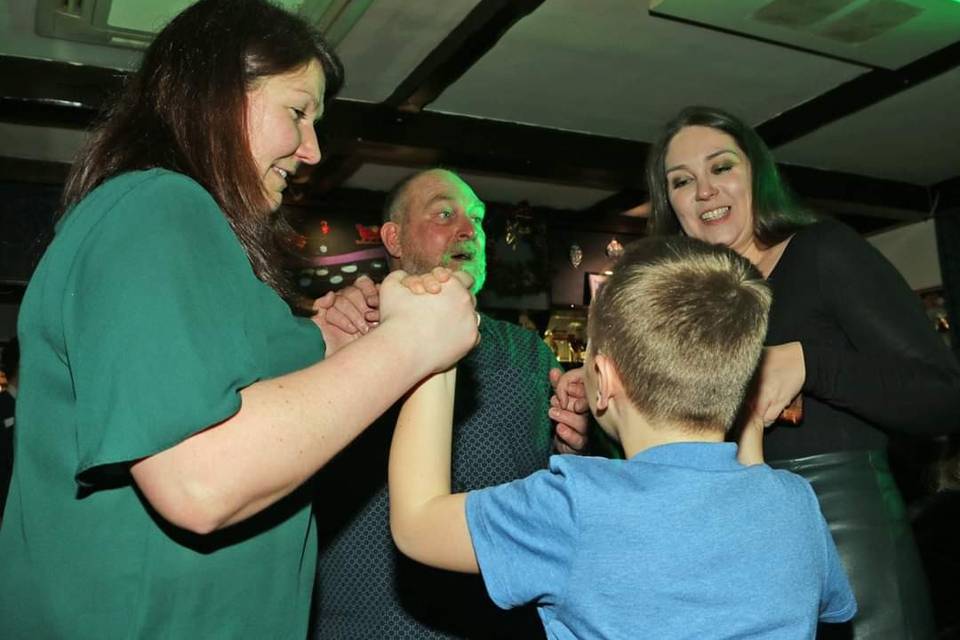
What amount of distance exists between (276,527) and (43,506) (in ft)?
0.84

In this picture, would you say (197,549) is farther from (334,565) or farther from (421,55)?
(421,55)

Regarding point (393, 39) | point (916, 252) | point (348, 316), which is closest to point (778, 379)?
point (348, 316)

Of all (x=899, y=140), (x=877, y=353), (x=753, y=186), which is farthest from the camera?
(x=899, y=140)

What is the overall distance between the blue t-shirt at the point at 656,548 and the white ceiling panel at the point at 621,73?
9.79 ft

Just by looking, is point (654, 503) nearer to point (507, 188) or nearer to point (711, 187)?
point (711, 187)

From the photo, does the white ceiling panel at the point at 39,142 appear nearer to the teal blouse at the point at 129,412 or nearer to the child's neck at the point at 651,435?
the teal blouse at the point at 129,412

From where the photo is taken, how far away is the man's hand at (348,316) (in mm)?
1575

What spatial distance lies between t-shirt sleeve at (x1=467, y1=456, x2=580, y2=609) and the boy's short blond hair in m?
0.19

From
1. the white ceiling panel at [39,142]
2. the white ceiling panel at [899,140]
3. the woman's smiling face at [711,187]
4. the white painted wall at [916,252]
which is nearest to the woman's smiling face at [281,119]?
the woman's smiling face at [711,187]

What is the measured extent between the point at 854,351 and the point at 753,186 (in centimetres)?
59

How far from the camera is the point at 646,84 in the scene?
4531 mm

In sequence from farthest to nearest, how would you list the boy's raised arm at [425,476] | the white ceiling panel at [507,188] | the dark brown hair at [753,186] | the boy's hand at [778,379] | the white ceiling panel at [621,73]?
the white ceiling panel at [507,188] < the white ceiling panel at [621,73] < the dark brown hair at [753,186] < the boy's hand at [778,379] < the boy's raised arm at [425,476]

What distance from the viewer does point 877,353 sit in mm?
1649

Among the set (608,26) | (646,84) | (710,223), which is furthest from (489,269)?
(710,223)
